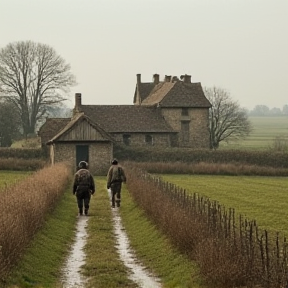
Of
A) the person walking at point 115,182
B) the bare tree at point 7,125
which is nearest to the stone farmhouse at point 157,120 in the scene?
the bare tree at point 7,125

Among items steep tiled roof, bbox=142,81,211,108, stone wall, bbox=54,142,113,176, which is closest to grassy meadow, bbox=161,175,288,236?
stone wall, bbox=54,142,113,176

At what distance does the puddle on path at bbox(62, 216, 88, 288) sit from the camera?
11879 millimetres

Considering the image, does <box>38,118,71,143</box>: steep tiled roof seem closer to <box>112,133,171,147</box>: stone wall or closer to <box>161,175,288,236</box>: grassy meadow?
<box>112,133,171,147</box>: stone wall

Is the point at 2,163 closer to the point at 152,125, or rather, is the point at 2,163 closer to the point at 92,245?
the point at 152,125

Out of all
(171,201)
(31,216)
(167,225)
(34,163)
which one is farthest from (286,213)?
(34,163)

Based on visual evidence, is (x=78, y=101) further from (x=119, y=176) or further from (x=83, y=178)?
(x=83, y=178)

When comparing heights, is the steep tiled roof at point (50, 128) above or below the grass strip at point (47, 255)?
above

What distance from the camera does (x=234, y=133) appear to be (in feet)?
286

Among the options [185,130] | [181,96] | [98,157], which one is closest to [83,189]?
[98,157]

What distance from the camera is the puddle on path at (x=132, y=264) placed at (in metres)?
11.9

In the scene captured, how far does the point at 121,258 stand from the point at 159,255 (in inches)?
34.7

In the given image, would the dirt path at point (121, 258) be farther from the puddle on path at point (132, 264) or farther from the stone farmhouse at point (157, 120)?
the stone farmhouse at point (157, 120)

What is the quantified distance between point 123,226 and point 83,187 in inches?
114

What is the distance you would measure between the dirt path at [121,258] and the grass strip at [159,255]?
0.62 ft
